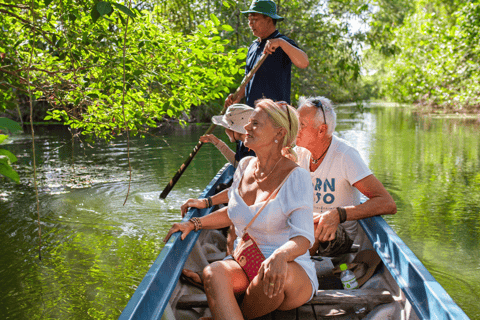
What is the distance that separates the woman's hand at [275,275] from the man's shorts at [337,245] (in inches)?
41.2

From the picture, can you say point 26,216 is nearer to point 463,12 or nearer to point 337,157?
point 337,157

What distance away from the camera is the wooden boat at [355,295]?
1735 millimetres

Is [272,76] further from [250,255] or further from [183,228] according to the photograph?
[250,255]

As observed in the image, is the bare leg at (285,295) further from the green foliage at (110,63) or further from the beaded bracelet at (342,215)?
the green foliage at (110,63)

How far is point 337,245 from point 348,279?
28 centimetres

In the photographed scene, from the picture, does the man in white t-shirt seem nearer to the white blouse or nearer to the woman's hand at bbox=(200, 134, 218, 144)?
the white blouse

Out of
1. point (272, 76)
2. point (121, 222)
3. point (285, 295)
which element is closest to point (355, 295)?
point (285, 295)

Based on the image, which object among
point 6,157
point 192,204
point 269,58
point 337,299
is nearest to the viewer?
point 6,157

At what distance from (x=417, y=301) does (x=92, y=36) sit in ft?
11.5

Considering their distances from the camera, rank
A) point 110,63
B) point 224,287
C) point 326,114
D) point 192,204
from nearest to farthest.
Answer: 1. point 224,287
2. point 326,114
3. point 192,204
4. point 110,63

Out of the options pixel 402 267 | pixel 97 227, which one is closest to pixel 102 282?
pixel 97 227

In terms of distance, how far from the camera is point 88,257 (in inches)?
191

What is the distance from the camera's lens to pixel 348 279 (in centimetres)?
249

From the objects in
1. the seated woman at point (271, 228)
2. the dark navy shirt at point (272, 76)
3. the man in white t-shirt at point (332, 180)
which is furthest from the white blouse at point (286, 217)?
the dark navy shirt at point (272, 76)
